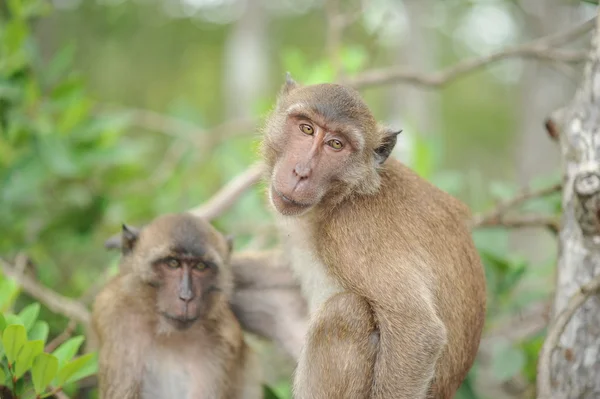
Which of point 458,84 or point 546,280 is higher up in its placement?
point 458,84

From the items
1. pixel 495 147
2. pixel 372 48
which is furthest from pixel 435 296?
pixel 495 147

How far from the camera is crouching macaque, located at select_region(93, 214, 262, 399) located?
13.8 feet

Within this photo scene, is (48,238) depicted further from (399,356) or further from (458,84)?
(458,84)

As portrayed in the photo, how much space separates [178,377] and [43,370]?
117 cm

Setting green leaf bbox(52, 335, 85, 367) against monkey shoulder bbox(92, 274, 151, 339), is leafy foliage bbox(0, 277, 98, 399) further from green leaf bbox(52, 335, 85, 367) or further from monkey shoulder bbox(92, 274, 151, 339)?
monkey shoulder bbox(92, 274, 151, 339)

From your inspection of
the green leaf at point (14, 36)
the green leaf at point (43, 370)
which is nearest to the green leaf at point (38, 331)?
the green leaf at point (43, 370)

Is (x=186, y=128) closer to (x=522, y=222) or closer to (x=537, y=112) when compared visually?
(x=522, y=222)

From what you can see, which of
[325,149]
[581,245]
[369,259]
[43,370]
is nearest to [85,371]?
[43,370]

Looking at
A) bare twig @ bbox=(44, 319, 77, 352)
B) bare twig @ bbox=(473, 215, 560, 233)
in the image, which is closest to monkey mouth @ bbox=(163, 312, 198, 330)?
bare twig @ bbox=(44, 319, 77, 352)

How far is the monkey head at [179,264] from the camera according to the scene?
4176 mm

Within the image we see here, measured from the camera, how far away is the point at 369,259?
12.8 ft

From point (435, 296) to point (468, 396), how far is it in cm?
118

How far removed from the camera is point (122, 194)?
6.80 meters

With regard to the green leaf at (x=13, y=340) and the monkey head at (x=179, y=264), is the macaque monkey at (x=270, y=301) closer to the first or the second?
the monkey head at (x=179, y=264)
